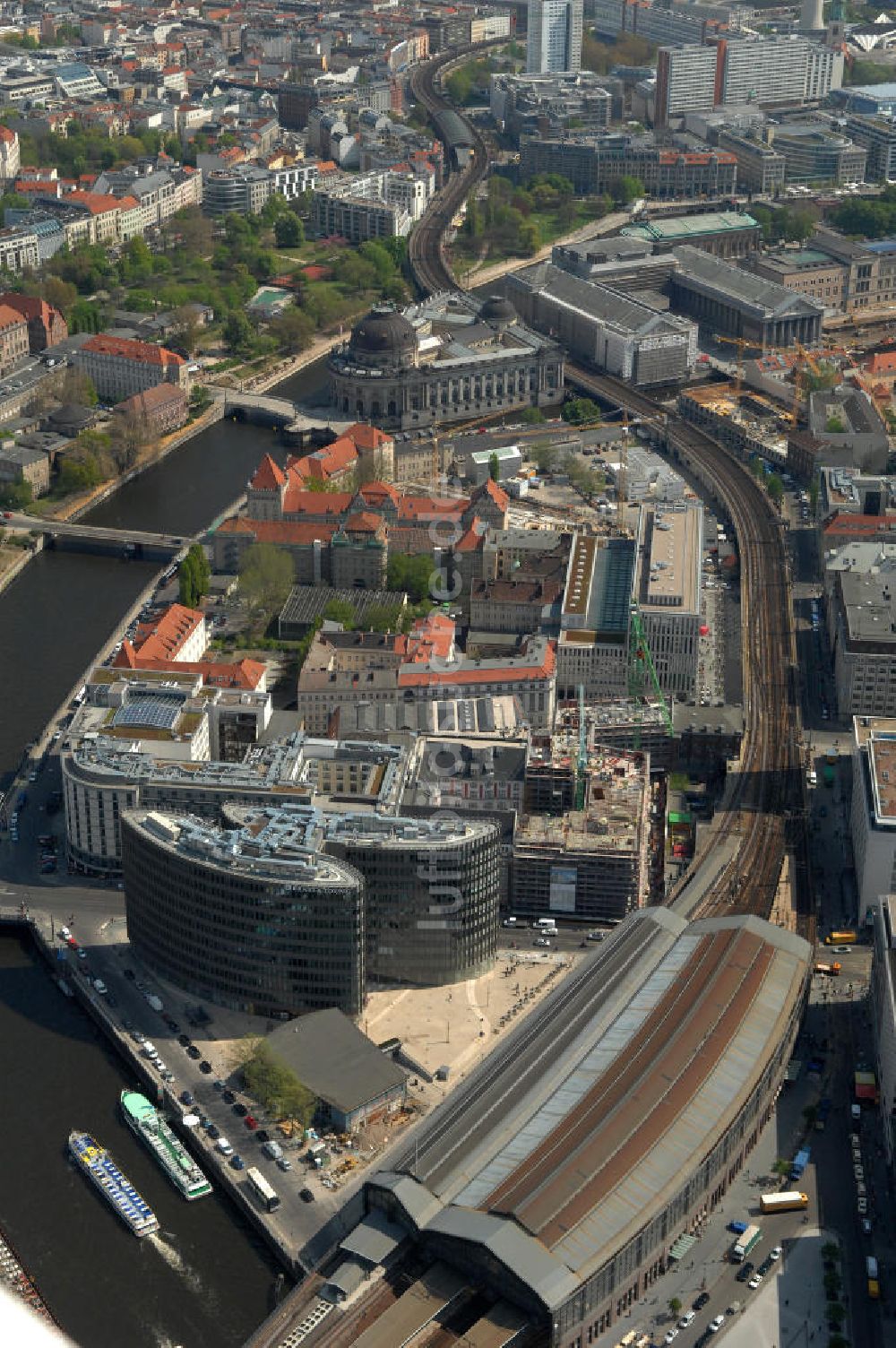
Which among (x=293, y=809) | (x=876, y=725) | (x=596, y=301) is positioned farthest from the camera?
(x=596, y=301)

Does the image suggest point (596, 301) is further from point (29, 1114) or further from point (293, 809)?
point (29, 1114)

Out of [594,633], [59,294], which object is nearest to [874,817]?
[594,633]

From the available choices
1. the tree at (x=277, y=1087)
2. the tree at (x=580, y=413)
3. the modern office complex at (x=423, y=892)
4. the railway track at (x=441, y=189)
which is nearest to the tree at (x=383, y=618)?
the modern office complex at (x=423, y=892)

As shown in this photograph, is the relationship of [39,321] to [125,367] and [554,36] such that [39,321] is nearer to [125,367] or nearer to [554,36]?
[125,367]

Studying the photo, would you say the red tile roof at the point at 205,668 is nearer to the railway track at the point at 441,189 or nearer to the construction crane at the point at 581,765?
the construction crane at the point at 581,765

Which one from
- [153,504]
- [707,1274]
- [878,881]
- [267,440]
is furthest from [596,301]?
[707,1274]

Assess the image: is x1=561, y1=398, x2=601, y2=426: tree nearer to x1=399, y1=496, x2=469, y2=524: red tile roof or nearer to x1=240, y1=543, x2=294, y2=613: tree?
x1=399, y1=496, x2=469, y2=524: red tile roof
